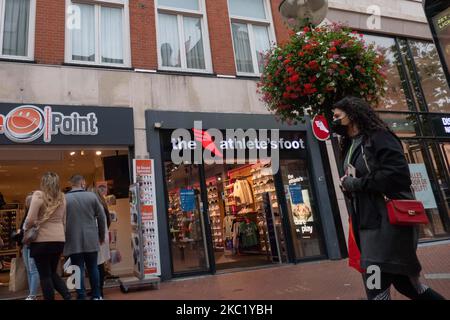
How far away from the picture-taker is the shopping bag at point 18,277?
24.2 feet

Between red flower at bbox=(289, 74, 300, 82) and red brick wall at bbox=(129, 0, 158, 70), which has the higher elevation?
red brick wall at bbox=(129, 0, 158, 70)

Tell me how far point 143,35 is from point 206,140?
10.1 ft

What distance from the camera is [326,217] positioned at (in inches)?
370

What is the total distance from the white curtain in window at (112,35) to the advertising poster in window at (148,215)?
2.90 m

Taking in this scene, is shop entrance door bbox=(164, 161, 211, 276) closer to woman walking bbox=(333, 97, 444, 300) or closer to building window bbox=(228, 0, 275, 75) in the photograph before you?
building window bbox=(228, 0, 275, 75)

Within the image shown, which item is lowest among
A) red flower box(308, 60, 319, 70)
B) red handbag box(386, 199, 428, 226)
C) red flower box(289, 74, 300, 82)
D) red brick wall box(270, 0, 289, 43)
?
red handbag box(386, 199, 428, 226)

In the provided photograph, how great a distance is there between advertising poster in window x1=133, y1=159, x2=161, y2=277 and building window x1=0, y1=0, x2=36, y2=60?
3.52m

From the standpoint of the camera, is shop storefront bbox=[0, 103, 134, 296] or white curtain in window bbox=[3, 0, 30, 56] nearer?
shop storefront bbox=[0, 103, 134, 296]

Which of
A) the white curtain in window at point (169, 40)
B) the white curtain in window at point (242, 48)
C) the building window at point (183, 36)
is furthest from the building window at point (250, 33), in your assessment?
the white curtain in window at point (169, 40)

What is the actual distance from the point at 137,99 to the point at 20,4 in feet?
11.2

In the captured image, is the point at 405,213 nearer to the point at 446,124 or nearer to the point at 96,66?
the point at 96,66

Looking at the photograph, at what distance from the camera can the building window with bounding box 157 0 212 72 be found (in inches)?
373

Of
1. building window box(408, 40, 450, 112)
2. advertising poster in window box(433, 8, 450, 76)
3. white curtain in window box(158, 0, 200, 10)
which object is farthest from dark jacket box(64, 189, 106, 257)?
building window box(408, 40, 450, 112)
